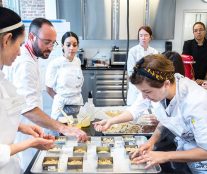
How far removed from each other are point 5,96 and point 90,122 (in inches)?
33.8

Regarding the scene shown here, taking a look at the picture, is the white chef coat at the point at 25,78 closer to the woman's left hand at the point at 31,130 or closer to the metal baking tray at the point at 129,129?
the woman's left hand at the point at 31,130

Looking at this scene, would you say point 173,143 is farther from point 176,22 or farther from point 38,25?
point 176,22

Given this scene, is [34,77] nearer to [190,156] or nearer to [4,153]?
[4,153]

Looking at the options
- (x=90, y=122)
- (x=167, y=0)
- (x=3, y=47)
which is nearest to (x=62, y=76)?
(x=90, y=122)

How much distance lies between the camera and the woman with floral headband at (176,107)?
4.09ft

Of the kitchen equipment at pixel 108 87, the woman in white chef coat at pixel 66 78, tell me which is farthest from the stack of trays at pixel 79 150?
the kitchen equipment at pixel 108 87

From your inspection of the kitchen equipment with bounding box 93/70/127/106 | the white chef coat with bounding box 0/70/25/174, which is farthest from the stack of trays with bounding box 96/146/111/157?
the kitchen equipment with bounding box 93/70/127/106

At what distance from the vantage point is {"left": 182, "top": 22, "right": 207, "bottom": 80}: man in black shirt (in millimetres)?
3758

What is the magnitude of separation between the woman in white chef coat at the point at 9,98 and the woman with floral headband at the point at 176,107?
548 millimetres

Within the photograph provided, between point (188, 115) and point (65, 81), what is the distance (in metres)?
1.52

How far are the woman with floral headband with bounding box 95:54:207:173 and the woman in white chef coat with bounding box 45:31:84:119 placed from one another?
1244 millimetres

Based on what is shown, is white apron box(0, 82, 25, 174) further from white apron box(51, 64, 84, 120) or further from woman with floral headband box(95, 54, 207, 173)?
white apron box(51, 64, 84, 120)

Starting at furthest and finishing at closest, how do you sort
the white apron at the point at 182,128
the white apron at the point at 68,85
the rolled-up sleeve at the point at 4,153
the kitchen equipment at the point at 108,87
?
the kitchen equipment at the point at 108,87
the white apron at the point at 68,85
the white apron at the point at 182,128
the rolled-up sleeve at the point at 4,153

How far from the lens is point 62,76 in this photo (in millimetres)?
2600
